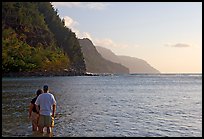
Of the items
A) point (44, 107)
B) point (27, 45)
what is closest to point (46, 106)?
point (44, 107)

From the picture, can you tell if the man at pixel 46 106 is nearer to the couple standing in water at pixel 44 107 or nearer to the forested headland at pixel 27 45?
the couple standing in water at pixel 44 107

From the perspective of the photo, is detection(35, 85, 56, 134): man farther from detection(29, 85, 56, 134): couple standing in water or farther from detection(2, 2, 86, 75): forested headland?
detection(2, 2, 86, 75): forested headland

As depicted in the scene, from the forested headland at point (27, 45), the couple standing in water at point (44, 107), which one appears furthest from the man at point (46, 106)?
the forested headland at point (27, 45)

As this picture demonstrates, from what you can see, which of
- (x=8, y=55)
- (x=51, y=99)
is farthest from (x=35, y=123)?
(x=8, y=55)

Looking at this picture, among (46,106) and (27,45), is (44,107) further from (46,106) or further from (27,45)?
(27,45)

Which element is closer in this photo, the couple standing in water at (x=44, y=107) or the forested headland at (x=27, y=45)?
the couple standing in water at (x=44, y=107)

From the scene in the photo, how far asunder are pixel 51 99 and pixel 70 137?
3.25m

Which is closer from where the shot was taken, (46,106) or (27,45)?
(46,106)

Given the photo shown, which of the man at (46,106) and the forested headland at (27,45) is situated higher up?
the forested headland at (27,45)

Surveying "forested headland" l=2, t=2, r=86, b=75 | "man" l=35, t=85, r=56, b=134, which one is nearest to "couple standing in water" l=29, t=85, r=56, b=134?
"man" l=35, t=85, r=56, b=134

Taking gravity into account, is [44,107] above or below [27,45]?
below

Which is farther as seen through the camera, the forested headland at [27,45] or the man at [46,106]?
the forested headland at [27,45]

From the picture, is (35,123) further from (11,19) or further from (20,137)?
(11,19)

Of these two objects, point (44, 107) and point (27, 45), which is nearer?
point (44, 107)
